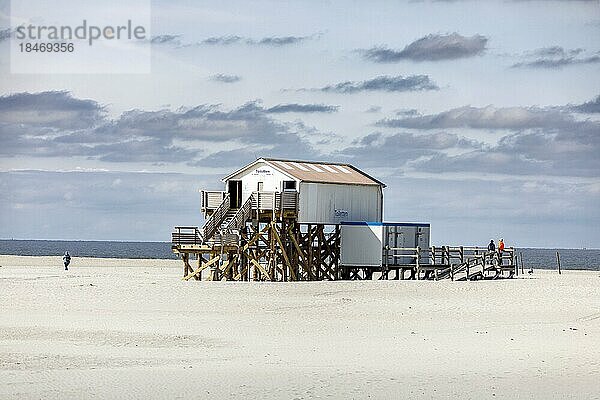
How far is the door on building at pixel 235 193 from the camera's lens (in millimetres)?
45281

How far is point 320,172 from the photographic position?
153 feet

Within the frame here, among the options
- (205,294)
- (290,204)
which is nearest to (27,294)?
(205,294)

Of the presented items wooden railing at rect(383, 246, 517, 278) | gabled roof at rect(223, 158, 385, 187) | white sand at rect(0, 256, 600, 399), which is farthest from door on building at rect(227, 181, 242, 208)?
white sand at rect(0, 256, 600, 399)

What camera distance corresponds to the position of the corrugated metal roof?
44.4 metres

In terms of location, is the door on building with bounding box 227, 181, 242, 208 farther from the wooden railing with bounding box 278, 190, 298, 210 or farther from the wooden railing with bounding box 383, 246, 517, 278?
the wooden railing with bounding box 383, 246, 517, 278

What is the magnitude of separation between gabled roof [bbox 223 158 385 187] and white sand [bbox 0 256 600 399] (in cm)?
802

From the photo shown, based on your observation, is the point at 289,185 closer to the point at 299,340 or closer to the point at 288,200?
the point at 288,200

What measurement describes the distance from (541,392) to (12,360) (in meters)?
9.55

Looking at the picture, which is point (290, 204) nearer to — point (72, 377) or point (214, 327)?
point (214, 327)

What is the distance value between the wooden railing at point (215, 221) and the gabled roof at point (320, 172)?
1.51 metres

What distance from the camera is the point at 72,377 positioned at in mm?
18219

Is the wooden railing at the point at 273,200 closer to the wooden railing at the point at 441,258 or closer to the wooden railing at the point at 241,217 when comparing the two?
the wooden railing at the point at 241,217

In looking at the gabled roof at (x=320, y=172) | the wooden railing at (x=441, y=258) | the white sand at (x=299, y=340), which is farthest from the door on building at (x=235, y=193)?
the white sand at (x=299, y=340)

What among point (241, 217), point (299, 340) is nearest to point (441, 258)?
point (241, 217)
